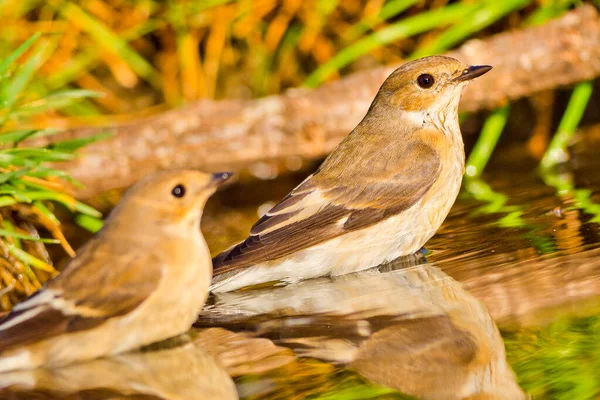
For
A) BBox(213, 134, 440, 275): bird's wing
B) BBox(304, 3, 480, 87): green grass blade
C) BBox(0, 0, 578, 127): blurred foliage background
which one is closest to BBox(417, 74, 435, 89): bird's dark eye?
BBox(213, 134, 440, 275): bird's wing


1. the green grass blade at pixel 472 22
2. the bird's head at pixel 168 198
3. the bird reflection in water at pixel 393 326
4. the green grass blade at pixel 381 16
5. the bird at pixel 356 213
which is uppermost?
the green grass blade at pixel 381 16

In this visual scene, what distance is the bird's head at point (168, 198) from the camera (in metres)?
3.33

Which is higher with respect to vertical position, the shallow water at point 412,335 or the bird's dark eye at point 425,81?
the bird's dark eye at point 425,81

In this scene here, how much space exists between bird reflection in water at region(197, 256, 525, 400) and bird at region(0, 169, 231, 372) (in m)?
0.41

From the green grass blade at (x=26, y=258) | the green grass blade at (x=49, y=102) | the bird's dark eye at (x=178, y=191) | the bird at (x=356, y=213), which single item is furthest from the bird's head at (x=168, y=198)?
the green grass blade at (x=49, y=102)

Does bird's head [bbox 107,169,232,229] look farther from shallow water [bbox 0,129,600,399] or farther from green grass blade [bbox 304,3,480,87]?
green grass blade [bbox 304,3,480,87]

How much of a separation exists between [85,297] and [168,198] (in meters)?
0.45

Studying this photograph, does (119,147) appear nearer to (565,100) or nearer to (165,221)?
(165,221)

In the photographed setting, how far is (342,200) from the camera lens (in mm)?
4625

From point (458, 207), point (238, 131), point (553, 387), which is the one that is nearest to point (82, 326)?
point (553, 387)

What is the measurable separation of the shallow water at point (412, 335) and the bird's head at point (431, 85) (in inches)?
28.6

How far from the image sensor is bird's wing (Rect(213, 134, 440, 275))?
14.6 ft

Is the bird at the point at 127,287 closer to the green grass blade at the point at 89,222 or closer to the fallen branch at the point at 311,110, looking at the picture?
the green grass blade at the point at 89,222

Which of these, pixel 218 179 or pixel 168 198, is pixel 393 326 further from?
pixel 168 198
